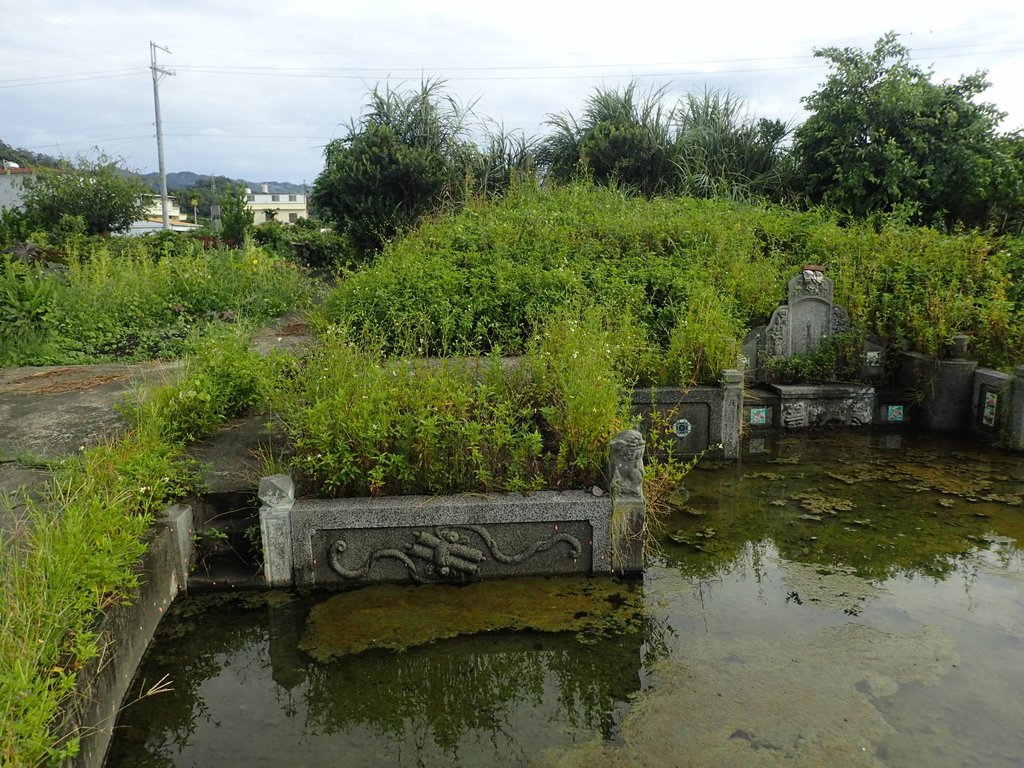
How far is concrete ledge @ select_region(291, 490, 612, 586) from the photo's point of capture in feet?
12.9

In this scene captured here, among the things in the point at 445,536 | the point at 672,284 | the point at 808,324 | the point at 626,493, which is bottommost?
the point at 445,536

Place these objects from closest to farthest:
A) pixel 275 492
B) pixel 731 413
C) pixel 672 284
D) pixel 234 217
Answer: pixel 275 492
pixel 731 413
pixel 672 284
pixel 234 217

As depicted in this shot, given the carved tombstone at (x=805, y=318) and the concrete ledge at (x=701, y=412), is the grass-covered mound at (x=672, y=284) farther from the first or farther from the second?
the carved tombstone at (x=805, y=318)

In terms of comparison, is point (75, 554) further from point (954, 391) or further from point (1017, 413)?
point (954, 391)

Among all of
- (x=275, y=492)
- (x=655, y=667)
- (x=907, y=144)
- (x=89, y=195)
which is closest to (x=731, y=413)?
(x=655, y=667)

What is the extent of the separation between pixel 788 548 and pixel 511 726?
2308mm

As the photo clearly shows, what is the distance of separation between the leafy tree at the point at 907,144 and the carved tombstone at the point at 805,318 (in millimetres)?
3984

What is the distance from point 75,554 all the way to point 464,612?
1748mm

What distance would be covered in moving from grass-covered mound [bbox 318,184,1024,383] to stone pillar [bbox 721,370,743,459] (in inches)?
7.5

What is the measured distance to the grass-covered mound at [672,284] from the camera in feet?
22.0

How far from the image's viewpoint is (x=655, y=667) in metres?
3.35

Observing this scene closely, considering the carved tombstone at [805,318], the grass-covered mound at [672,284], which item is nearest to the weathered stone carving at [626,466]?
the grass-covered mound at [672,284]

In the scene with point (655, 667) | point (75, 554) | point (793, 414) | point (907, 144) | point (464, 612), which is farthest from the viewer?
point (907, 144)

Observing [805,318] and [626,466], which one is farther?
[805,318]
